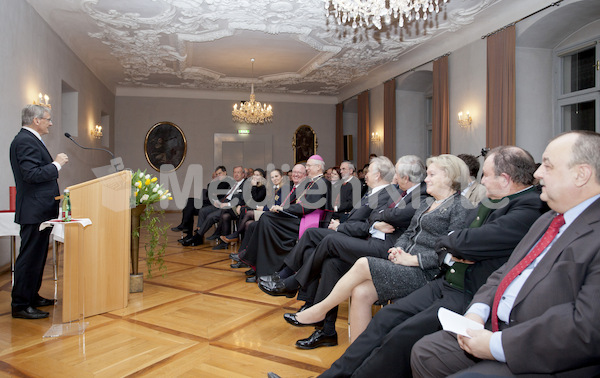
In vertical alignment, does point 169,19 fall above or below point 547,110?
above

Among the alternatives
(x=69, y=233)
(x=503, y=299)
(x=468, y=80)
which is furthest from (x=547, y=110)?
(x=69, y=233)

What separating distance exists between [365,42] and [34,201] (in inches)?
270

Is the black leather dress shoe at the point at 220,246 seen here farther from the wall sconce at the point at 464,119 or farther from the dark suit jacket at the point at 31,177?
the wall sconce at the point at 464,119

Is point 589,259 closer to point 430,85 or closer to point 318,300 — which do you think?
point 318,300

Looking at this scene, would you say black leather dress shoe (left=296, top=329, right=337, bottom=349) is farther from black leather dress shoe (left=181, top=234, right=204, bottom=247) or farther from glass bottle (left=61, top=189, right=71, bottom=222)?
black leather dress shoe (left=181, top=234, right=204, bottom=247)

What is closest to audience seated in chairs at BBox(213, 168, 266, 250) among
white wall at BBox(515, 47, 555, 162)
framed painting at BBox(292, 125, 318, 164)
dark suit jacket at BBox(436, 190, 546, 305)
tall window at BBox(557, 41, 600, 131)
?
white wall at BBox(515, 47, 555, 162)

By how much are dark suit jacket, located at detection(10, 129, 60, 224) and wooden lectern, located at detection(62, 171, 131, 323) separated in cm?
28

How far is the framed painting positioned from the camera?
→ 14.1 meters

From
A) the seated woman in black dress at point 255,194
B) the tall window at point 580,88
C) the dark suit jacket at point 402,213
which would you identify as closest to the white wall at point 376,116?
the tall window at point 580,88

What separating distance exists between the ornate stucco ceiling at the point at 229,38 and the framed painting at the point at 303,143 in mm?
2461

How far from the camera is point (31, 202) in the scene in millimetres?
3375

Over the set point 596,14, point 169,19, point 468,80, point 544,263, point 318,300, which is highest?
point 169,19

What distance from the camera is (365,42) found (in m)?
8.47

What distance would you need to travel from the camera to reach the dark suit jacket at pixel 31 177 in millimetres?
3301
